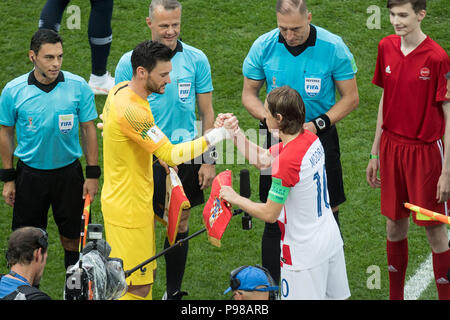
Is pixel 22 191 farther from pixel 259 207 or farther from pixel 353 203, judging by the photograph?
pixel 353 203

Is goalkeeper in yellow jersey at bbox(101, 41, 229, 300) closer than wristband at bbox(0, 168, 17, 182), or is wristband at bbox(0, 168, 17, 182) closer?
goalkeeper in yellow jersey at bbox(101, 41, 229, 300)

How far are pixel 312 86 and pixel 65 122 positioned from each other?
1.86m

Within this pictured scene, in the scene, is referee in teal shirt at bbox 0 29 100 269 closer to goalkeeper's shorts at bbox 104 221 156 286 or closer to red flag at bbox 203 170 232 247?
goalkeeper's shorts at bbox 104 221 156 286

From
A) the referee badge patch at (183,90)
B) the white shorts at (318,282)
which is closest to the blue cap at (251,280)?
the white shorts at (318,282)

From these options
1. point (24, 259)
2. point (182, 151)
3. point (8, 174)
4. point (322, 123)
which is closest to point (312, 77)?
point (322, 123)

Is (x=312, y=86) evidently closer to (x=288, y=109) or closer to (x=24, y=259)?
(x=288, y=109)

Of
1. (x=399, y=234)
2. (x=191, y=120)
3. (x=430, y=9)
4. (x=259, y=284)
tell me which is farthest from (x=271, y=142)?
(x=430, y=9)

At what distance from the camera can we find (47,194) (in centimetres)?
600

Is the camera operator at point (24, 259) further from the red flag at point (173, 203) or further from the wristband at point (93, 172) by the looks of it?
the wristband at point (93, 172)

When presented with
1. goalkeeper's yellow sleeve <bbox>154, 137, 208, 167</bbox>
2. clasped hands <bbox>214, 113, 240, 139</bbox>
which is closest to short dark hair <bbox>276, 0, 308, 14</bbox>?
clasped hands <bbox>214, 113, 240, 139</bbox>

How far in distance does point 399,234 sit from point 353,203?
1.73m

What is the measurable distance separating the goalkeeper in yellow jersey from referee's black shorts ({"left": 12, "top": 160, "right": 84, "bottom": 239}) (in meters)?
0.73

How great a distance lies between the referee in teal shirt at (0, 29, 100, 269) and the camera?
19.0 ft
